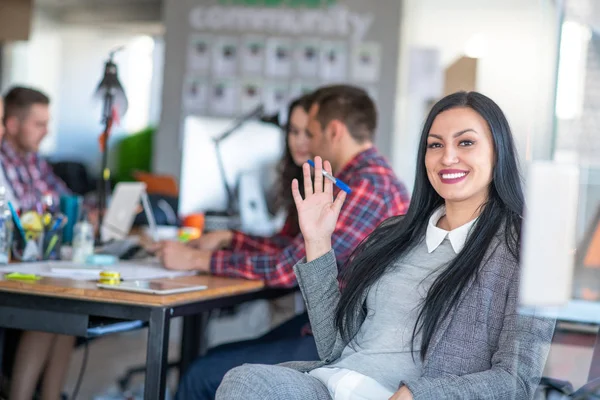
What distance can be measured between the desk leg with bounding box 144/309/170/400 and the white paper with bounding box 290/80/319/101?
413 cm

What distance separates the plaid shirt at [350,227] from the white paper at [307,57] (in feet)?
11.2

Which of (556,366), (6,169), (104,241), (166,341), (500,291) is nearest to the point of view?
(556,366)

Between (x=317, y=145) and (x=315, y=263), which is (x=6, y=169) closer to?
(x=317, y=145)

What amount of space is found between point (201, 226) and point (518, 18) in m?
3.20

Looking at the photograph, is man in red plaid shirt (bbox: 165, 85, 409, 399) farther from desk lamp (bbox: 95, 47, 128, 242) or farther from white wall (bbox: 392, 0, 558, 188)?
white wall (bbox: 392, 0, 558, 188)

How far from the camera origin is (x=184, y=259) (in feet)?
8.02

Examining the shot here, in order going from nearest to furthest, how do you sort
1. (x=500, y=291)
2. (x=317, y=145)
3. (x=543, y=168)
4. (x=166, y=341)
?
(x=543, y=168) < (x=500, y=291) < (x=166, y=341) < (x=317, y=145)

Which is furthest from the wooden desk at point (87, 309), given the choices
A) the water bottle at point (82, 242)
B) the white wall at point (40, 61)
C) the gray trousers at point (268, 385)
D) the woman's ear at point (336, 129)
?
the white wall at point (40, 61)

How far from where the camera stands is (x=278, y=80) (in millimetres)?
5953

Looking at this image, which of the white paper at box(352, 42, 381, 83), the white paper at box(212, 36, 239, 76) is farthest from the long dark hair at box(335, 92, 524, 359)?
the white paper at box(212, 36, 239, 76)

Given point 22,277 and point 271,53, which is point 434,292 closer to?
point 22,277

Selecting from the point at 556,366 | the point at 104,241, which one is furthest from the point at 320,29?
the point at 556,366

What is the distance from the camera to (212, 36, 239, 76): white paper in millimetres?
6012

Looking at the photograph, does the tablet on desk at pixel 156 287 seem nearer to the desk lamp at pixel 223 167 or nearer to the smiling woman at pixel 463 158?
the smiling woman at pixel 463 158
